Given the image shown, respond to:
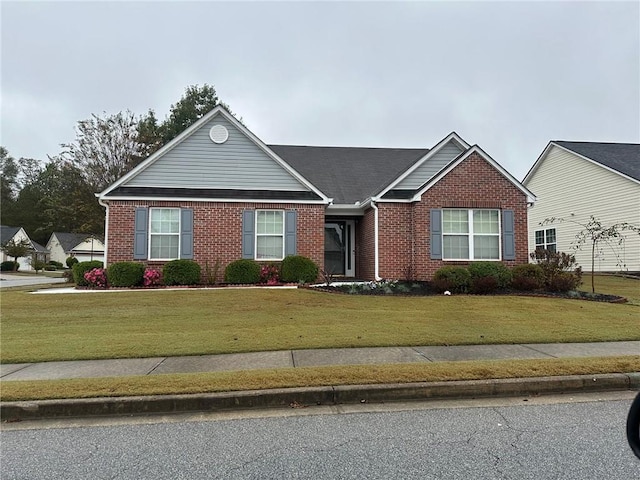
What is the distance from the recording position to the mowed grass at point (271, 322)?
708 cm

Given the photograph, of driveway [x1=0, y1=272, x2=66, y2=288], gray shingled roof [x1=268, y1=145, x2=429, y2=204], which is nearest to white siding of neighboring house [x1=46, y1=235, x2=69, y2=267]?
driveway [x1=0, y1=272, x2=66, y2=288]

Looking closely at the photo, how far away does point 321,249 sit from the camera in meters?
15.6

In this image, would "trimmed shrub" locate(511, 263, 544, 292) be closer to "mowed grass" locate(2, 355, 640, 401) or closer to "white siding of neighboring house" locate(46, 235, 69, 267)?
"mowed grass" locate(2, 355, 640, 401)

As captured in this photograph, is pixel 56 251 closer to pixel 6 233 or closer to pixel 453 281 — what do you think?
pixel 6 233

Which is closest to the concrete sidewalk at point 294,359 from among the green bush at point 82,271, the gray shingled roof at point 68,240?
the green bush at point 82,271

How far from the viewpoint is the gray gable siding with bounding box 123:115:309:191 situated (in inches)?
607

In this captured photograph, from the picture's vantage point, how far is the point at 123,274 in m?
13.9

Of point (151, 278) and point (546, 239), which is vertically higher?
point (546, 239)

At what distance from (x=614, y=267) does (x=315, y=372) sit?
67.5 feet

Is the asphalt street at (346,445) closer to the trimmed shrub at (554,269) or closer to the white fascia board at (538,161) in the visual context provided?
the trimmed shrub at (554,269)

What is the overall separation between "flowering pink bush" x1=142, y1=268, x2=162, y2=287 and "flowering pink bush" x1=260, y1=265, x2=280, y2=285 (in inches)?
137

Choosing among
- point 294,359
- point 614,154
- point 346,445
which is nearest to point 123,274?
point 294,359

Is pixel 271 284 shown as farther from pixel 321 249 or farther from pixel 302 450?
pixel 302 450

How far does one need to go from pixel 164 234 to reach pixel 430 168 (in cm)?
1014
